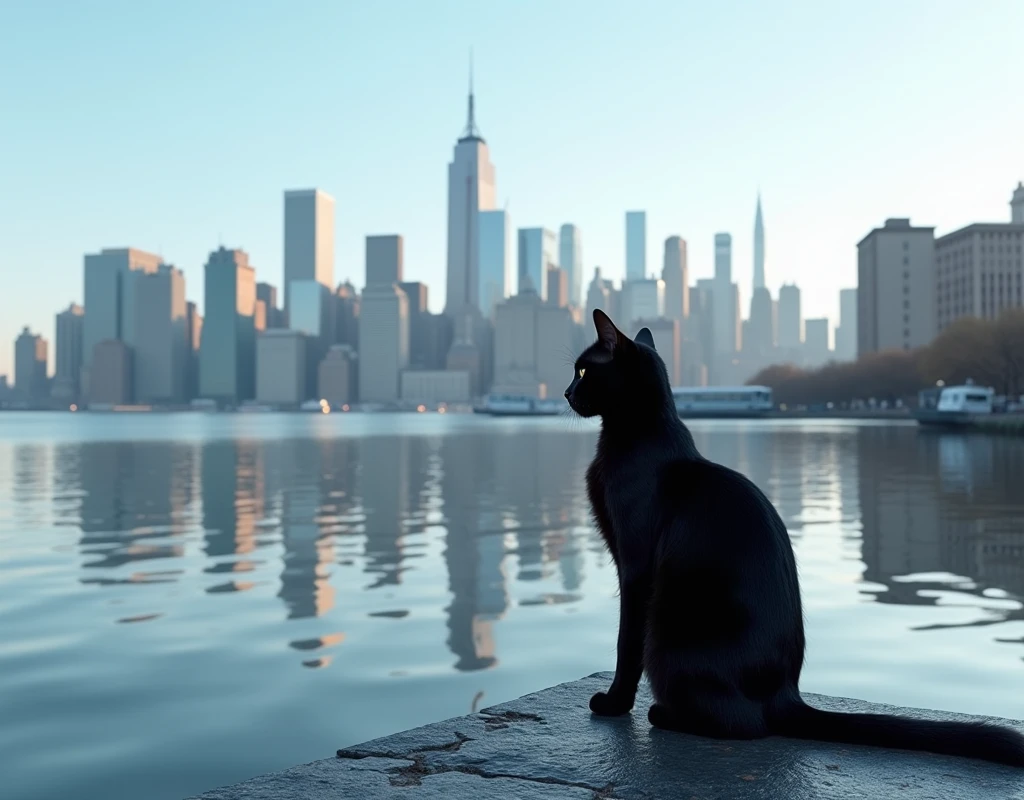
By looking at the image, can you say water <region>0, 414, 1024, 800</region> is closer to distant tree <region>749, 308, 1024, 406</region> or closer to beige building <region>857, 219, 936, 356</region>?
distant tree <region>749, 308, 1024, 406</region>

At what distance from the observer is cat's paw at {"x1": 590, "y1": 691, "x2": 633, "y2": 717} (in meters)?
4.16

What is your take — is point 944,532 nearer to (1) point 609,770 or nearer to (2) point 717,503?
(2) point 717,503

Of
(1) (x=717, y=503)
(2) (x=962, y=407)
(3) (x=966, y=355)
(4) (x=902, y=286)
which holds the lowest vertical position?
(1) (x=717, y=503)

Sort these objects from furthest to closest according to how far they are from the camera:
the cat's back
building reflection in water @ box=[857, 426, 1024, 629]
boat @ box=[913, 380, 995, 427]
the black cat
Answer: boat @ box=[913, 380, 995, 427] < building reflection in water @ box=[857, 426, 1024, 629] < the cat's back < the black cat

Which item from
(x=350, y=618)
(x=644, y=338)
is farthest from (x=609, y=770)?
(x=350, y=618)

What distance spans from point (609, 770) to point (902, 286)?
674 feet

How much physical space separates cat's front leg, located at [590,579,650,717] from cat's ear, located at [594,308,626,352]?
100 cm

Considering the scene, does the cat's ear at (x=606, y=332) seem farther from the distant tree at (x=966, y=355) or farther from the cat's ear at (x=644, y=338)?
the distant tree at (x=966, y=355)

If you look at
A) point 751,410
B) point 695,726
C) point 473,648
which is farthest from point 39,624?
point 751,410

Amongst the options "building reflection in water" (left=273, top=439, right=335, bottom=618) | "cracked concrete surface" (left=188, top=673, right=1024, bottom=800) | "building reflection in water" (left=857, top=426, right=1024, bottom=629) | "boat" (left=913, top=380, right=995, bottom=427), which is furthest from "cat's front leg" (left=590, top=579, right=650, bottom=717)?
"boat" (left=913, top=380, right=995, bottom=427)

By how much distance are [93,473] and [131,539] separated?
2003cm

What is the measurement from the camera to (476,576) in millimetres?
13227

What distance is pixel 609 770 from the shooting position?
344cm

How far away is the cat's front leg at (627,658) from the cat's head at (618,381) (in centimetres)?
74
